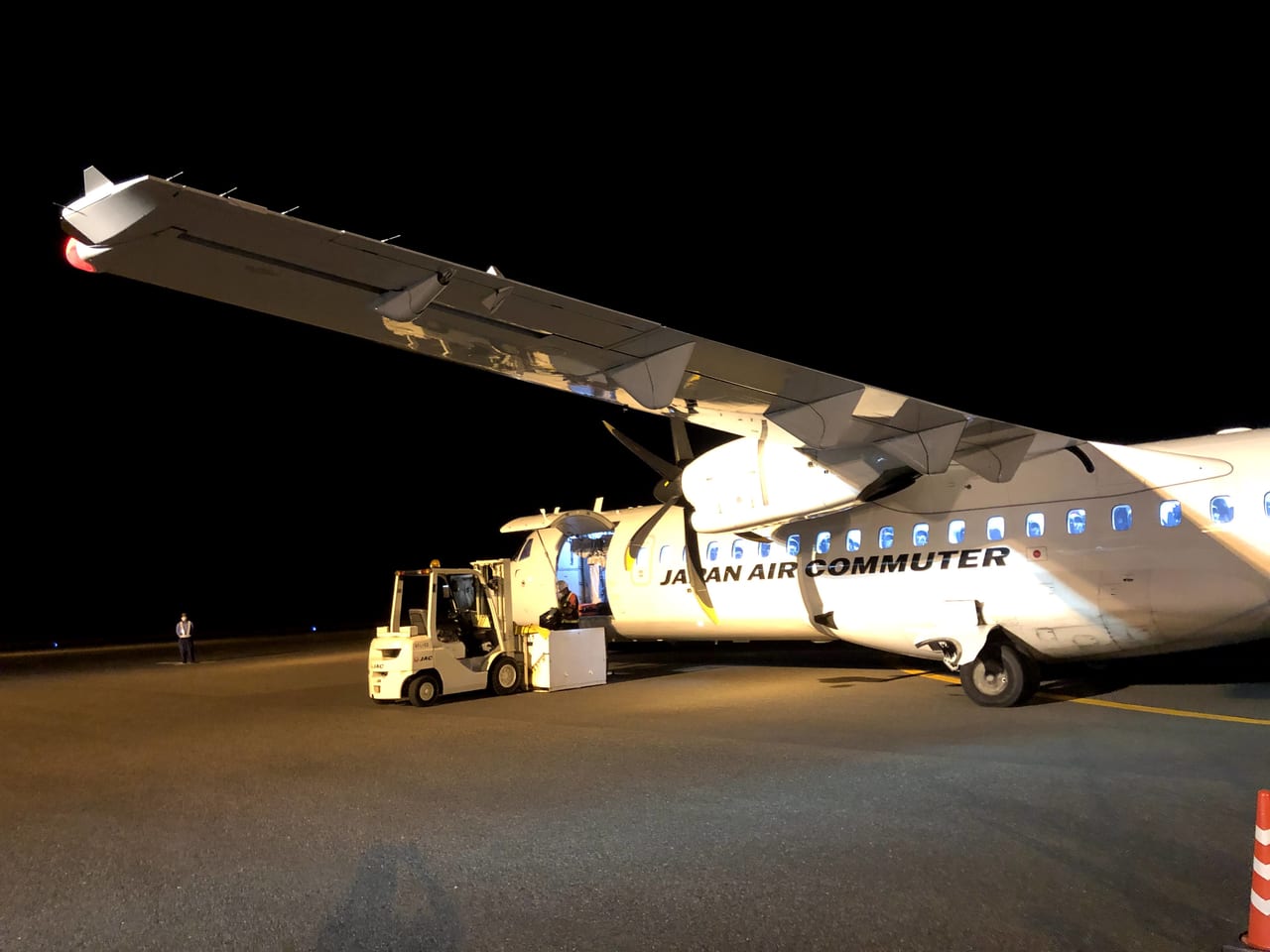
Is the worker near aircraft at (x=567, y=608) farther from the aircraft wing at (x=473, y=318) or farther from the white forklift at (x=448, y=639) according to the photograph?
the aircraft wing at (x=473, y=318)

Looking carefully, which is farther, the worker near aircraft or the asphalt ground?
the worker near aircraft

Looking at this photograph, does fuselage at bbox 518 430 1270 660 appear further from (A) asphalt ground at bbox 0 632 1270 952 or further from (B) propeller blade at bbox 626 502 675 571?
(B) propeller blade at bbox 626 502 675 571

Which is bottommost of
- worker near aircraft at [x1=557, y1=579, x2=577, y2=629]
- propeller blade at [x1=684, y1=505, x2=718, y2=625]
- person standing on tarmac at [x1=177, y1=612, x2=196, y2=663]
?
person standing on tarmac at [x1=177, y1=612, x2=196, y2=663]

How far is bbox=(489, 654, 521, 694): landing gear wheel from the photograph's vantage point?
13109 mm

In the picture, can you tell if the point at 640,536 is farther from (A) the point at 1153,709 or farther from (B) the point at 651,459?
(A) the point at 1153,709

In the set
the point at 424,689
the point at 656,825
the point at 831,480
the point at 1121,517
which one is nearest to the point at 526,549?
the point at 424,689

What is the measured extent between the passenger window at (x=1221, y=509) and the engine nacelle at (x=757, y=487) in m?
3.72

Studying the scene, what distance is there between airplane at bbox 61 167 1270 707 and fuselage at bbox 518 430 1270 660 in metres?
0.02

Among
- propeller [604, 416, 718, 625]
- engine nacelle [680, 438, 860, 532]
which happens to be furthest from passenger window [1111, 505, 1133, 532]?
propeller [604, 416, 718, 625]

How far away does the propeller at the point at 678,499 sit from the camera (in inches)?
550

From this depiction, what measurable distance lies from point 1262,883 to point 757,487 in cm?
770

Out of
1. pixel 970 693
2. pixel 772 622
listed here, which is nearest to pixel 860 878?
pixel 970 693

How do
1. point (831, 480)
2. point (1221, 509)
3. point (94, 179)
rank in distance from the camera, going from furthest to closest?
point (831, 480) < point (1221, 509) < point (94, 179)

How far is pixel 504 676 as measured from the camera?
520 inches
